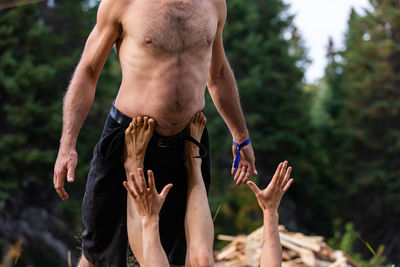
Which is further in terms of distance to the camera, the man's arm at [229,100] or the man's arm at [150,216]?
the man's arm at [229,100]

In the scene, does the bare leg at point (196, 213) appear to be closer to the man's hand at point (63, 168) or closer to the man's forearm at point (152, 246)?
the man's forearm at point (152, 246)

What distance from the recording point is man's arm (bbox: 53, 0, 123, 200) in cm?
251

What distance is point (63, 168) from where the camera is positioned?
249 centimetres

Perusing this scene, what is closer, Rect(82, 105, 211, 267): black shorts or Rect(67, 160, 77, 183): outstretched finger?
Rect(67, 160, 77, 183): outstretched finger

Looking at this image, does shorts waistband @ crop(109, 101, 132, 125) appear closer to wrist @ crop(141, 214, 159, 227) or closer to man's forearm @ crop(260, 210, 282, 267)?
wrist @ crop(141, 214, 159, 227)

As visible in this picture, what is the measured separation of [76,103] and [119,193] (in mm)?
541

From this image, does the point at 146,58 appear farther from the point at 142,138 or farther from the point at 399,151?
the point at 399,151

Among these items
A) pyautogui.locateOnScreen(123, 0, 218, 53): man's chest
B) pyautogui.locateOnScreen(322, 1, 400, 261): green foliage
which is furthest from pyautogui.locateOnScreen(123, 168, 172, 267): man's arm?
pyautogui.locateOnScreen(322, 1, 400, 261): green foliage

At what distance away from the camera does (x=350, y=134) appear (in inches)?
834

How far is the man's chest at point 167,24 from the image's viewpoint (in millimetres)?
2459

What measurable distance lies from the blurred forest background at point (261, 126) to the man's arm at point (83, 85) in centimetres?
1223

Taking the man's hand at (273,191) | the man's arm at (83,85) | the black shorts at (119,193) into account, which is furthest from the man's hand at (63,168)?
the man's hand at (273,191)

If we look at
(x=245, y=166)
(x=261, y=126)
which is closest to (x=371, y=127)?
(x=261, y=126)

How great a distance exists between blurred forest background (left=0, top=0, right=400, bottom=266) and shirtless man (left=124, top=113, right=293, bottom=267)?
40.3 feet
